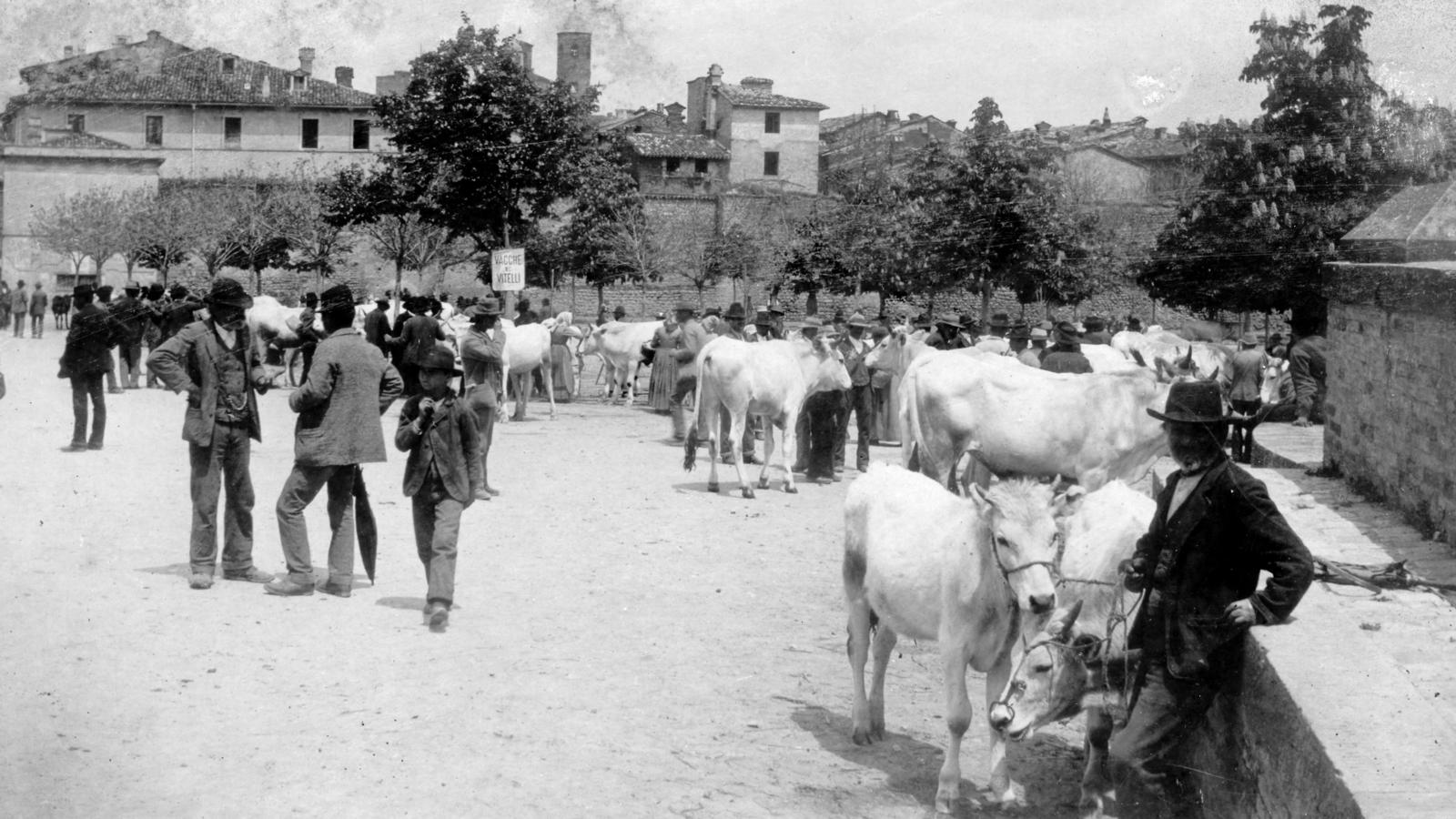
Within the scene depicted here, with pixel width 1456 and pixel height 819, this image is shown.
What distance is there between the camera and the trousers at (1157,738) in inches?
226

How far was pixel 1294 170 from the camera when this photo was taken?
1314 inches

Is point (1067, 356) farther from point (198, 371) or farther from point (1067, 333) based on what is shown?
point (198, 371)

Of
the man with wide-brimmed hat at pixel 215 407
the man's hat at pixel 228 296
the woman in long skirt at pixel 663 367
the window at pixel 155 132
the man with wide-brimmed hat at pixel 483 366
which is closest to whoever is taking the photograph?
the man with wide-brimmed hat at pixel 215 407

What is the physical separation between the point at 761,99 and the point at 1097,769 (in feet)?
230

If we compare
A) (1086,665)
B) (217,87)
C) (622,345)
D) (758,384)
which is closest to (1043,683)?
(1086,665)

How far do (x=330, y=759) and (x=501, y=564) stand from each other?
482 centimetres

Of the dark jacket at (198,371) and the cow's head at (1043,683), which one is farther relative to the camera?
the dark jacket at (198,371)

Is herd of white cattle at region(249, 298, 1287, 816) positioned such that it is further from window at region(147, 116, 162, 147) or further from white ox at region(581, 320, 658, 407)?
window at region(147, 116, 162, 147)

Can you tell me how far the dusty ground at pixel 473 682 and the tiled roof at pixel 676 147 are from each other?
56.1 meters

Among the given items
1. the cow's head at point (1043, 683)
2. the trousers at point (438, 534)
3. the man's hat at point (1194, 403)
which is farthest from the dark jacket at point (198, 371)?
the man's hat at point (1194, 403)

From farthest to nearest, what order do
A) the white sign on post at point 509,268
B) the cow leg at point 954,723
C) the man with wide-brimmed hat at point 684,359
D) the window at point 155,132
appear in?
the window at point 155,132 < the white sign on post at point 509,268 < the man with wide-brimmed hat at point 684,359 < the cow leg at point 954,723

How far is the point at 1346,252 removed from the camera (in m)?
12.9

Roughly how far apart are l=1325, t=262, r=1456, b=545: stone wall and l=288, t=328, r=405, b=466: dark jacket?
21.4 feet

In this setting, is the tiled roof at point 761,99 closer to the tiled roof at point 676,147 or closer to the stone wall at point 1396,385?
the tiled roof at point 676,147
